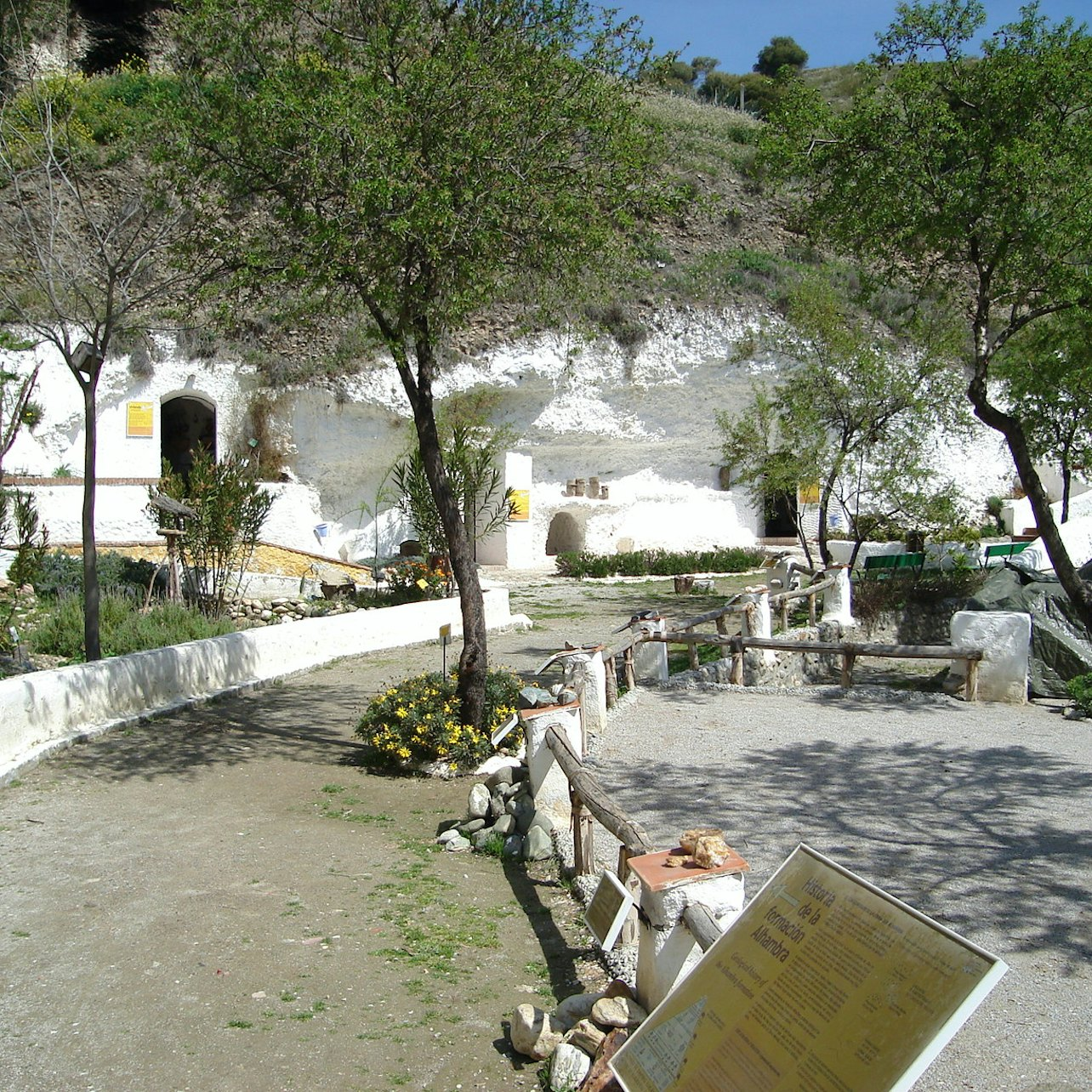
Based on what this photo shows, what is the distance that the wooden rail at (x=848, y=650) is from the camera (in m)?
10.9

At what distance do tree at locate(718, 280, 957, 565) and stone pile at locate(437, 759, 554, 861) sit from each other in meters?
12.5

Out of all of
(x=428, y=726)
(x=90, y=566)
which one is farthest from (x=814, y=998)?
(x=90, y=566)

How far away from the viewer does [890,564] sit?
18875mm

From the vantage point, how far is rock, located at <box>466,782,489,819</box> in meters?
7.18

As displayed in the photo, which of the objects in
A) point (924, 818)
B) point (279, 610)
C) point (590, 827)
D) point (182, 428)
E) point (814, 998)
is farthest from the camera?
point (182, 428)

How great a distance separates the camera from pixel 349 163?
8469 millimetres

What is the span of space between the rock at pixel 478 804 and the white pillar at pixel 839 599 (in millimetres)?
10116

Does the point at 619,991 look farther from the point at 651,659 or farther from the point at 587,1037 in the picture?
the point at 651,659

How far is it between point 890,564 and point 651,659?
27.2 feet

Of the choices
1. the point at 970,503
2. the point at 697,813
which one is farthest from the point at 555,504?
the point at 697,813

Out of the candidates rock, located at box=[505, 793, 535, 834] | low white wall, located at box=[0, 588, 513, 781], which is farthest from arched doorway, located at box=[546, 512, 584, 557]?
rock, located at box=[505, 793, 535, 834]

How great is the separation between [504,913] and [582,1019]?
1.74 metres

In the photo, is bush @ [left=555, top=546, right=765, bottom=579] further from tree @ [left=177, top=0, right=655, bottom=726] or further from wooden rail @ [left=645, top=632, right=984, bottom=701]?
tree @ [left=177, top=0, right=655, bottom=726]

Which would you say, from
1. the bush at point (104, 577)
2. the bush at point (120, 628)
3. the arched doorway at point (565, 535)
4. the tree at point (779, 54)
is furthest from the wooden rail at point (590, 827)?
the tree at point (779, 54)
